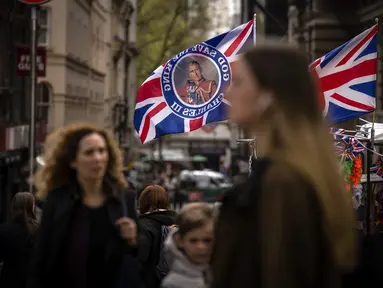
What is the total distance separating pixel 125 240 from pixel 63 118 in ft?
118

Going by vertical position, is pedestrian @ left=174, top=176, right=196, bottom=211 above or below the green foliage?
below

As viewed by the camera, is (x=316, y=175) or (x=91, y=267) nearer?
(x=316, y=175)

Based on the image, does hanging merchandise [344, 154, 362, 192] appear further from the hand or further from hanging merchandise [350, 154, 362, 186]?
the hand

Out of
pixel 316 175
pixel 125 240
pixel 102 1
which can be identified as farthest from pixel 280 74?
pixel 102 1

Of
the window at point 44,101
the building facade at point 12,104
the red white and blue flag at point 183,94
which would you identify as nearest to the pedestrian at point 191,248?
the red white and blue flag at point 183,94

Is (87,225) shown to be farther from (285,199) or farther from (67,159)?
(285,199)

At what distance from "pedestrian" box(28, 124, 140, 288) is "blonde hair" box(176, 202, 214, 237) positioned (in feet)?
0.79

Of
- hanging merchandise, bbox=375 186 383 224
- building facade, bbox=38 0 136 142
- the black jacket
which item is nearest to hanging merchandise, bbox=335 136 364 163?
hanging merchandise, bbox=375 186 383 224

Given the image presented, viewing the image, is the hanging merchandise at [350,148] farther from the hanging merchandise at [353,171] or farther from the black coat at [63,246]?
the black coat at [63,246]

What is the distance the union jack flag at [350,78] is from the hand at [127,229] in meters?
6.60

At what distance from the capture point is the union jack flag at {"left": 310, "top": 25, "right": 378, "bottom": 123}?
Answer: 1232 cm

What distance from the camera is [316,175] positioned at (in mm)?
4145

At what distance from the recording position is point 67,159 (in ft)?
20.0

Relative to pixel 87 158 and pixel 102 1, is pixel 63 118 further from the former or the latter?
pixel 87 158
